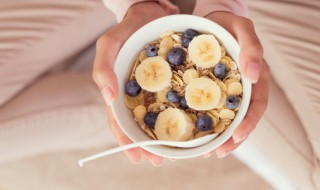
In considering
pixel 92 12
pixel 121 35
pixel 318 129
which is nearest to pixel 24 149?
pixel 92 12

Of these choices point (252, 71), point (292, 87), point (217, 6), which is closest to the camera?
point (252, 71)

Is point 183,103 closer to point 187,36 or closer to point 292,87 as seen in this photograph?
point 187,36

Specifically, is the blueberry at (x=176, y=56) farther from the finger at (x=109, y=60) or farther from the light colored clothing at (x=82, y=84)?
the light colored clothing at (x=82, y=84)

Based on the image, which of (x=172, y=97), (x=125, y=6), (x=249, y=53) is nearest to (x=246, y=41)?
(x=249, y=53)

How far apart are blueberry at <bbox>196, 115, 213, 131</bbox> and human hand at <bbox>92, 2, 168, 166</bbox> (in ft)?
0.40

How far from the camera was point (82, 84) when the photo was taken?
107 centimetres

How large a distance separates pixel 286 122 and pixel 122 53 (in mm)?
442

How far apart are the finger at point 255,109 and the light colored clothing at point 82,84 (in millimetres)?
202

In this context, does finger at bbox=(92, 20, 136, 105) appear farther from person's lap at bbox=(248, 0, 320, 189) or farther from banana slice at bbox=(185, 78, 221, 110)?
person's lap at bbox=(248, 0, 320, 189)

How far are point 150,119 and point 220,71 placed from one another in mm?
117

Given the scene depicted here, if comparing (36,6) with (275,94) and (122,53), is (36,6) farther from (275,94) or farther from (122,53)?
→ (275,94)

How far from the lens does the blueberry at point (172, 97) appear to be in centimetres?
66

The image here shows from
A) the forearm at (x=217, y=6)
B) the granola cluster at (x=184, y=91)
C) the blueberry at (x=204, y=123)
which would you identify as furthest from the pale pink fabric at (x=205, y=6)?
the blueberry at (x=204, y=123)

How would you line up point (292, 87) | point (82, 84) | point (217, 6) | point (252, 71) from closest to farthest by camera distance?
point (252, 71) → point (217, 6) → point (292, 87) → point (82, 84)
